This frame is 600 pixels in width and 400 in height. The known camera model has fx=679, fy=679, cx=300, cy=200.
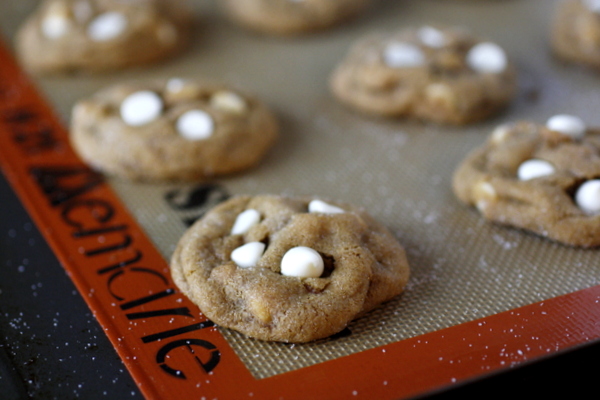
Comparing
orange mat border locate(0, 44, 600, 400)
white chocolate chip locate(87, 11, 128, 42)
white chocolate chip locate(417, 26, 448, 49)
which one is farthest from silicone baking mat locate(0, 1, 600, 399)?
white chocolate chip locate(417, 26, 448, 49)

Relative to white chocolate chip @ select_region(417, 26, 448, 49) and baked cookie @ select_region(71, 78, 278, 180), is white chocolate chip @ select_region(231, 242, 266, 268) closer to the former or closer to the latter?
baked cookie @ select_region(71, 78, 278, 180)

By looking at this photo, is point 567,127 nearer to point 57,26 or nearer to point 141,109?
point 141,109

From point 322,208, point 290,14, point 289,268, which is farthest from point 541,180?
point 290,14

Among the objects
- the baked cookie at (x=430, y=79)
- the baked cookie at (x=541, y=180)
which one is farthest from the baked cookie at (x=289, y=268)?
the baked cookie at (x=430, y=79)

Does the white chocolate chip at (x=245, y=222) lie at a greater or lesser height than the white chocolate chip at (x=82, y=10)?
lesser

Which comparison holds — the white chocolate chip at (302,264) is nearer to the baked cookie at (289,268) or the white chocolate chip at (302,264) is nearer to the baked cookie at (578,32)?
the baked cookie at (289,268)

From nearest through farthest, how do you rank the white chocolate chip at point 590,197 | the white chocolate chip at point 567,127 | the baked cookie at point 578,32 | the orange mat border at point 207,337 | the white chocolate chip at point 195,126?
the orange mat border at point 207,337 < the white chocolate chip at point 590,197 < the white chocolate chip at point 567,127 < the white chocolate chip at point 195,126 < the baked cookie at point 578,32
